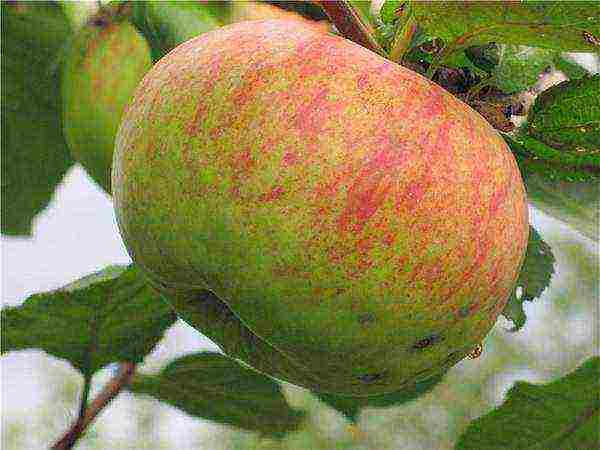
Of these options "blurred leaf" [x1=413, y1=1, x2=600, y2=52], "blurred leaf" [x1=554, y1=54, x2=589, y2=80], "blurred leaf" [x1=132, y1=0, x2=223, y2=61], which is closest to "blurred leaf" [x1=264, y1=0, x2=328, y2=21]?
"blurred leaf" [x1=132, y1=0, x2=223, y2=61]

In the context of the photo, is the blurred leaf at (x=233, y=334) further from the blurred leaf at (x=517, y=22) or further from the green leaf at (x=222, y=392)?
the green leaf at (x=222, y=392)

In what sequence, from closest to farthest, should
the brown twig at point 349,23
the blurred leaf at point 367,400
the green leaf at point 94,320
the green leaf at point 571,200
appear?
the brown twig at point 349,23 < the green leaf at point 571,200 < the green leaf at point 94,320 < the blurred leaf at point 367,400

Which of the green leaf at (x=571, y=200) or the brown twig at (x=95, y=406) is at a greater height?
the green leaf at (x=571, y=200)

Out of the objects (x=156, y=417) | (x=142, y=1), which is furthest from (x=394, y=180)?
(x=156, y=417)

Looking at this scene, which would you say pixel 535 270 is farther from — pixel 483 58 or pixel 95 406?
pixel 95 406

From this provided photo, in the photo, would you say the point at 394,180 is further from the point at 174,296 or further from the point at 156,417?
the point at 156,417


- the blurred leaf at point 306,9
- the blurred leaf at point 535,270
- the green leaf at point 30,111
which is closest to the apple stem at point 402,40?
the blurred leaf at point 535,270
